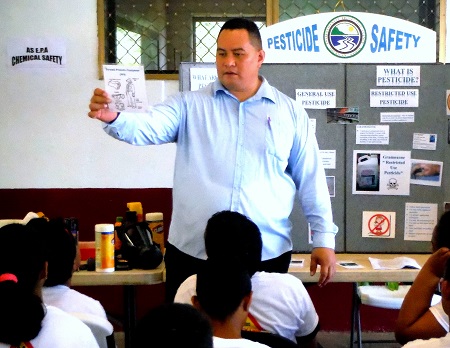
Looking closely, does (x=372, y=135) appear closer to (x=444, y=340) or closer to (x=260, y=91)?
(x=260, y=91)

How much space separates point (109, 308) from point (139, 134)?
256 centimetres

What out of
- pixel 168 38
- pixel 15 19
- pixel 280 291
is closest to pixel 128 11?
pixel 168 38

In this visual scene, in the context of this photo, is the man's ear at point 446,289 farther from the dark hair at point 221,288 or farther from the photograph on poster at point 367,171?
the photograph on poster at point 367,171

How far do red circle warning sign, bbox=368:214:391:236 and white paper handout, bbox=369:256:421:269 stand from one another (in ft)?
1.36

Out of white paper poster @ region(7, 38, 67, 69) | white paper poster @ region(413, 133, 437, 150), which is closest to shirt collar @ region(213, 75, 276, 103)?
white paper poster @ region(413, 133, 437, 150)

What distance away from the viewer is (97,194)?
459cm

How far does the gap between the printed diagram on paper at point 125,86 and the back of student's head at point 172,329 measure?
45.5 inches

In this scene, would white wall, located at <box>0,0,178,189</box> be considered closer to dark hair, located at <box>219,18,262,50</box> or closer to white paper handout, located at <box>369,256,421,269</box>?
white paper handout, located at <box>369,256,421,269</box>

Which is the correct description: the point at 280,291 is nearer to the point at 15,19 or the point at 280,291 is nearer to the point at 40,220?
the point at 40,220

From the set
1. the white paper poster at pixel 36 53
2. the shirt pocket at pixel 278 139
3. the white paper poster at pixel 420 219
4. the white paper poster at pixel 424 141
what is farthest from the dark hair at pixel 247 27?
the white paper poster at pixel 36 53

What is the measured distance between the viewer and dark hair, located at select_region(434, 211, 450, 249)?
2238 mm

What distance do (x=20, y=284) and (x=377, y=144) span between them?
7.52 feet

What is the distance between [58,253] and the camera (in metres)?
2.47

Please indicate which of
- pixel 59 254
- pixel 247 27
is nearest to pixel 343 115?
pixel 247 27
